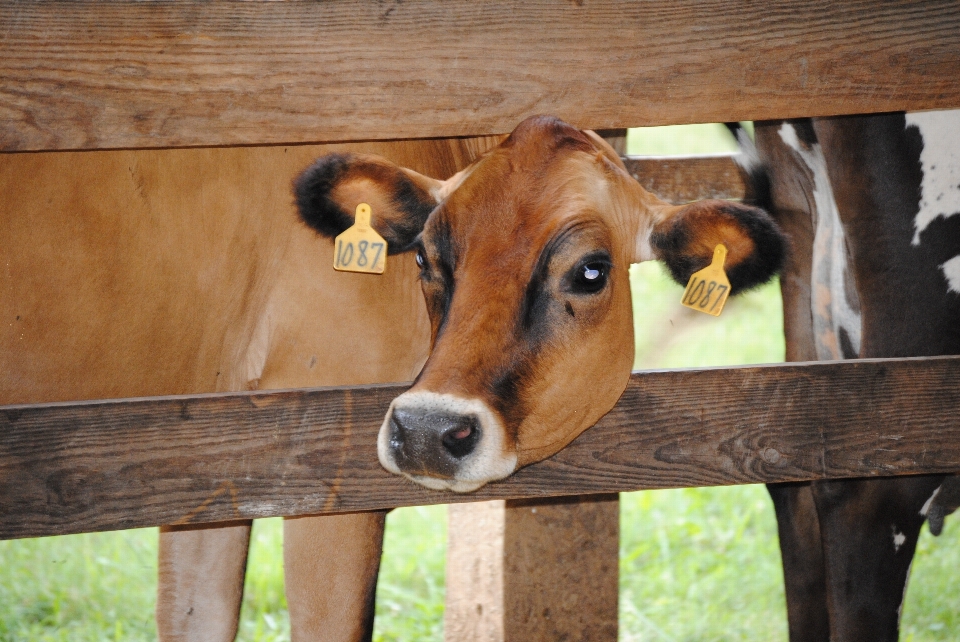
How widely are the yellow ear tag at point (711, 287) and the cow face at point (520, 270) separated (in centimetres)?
3

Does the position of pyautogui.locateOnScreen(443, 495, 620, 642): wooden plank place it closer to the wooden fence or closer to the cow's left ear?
the cow's left ear

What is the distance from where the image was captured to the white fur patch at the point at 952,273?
112 inches

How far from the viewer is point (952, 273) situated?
286 cm

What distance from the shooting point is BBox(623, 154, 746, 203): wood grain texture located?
3.94m

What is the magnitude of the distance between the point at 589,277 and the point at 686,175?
1.78 metres

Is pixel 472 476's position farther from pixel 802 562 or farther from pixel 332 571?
pixel 802 562

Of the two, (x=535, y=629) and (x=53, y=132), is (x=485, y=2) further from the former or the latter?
(x=535, y=629)

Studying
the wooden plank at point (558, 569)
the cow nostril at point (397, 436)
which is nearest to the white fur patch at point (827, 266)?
the wooden plank at point (558, 569)

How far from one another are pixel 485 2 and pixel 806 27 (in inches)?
26.4

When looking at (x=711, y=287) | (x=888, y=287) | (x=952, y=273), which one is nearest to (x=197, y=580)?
(x=711, y=287)

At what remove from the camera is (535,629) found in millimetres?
3180

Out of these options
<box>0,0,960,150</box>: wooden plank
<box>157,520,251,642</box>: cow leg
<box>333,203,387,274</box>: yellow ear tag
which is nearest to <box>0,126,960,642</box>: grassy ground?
<box>157,520,251,642</box>: cow leg

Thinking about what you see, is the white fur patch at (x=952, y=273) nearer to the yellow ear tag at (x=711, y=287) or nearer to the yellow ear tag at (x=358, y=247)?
the yellow ear tag at (x=711, y=287)

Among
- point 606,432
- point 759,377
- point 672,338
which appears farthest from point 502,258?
point 672,338
